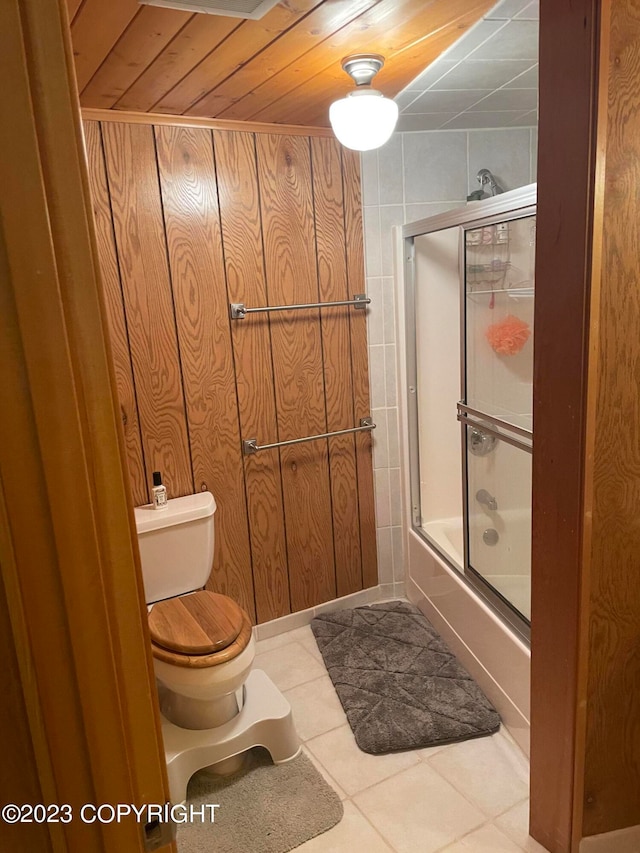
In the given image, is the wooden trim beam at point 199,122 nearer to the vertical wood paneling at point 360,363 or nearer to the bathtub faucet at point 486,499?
the vertical wood paneling at point 360,363

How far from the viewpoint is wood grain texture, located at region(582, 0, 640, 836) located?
1257 millimetres

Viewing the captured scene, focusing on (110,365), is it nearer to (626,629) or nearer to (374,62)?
(626,629)

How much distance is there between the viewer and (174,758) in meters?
1.84

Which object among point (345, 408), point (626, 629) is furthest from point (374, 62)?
point (626, 629)

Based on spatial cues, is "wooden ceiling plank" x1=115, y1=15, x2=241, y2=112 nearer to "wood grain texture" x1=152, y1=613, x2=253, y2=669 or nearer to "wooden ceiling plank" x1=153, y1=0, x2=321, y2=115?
"wooden ceiling plank" x1=153, y1=0, x2=321, y2=115

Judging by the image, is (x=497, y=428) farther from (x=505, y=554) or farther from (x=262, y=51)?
(x=262, y=51)

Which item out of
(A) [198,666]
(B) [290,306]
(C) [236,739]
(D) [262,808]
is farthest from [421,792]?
(B) [290,306]

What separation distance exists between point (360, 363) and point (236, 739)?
153cm

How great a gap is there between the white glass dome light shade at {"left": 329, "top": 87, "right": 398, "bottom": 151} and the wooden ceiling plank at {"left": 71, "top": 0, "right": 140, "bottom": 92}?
70 cm

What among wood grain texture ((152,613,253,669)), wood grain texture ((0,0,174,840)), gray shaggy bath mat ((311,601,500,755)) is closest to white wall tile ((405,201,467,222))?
gray shaggy bath mat ((311,601,500,755))

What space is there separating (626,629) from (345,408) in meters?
1.45

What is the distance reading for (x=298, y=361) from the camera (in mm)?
2545

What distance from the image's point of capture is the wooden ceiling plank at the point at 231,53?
57.6 inches

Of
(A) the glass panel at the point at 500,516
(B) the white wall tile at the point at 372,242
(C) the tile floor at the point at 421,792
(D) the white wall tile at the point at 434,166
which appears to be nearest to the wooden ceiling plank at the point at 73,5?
(B) the white wall tile at the point at 372,242
